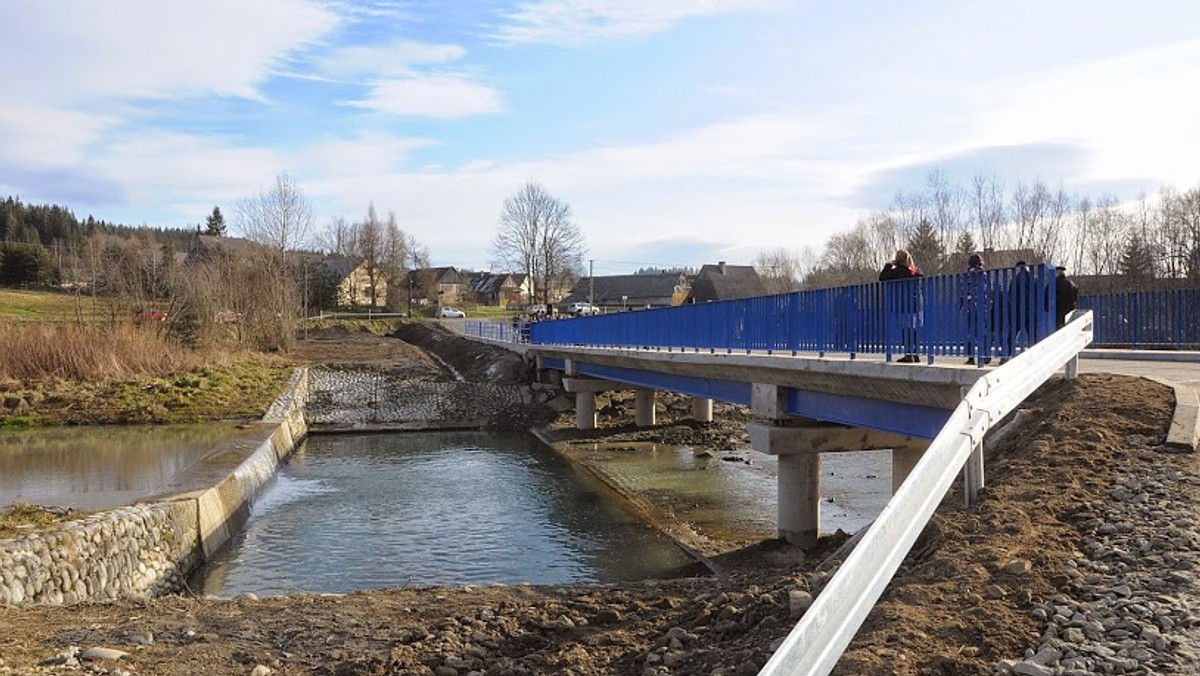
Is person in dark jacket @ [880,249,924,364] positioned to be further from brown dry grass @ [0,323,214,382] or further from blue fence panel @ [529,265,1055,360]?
brown dry grass @ [0,323,214,382]

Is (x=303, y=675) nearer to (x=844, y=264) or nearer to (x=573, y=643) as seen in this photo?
(x=573, y=643)

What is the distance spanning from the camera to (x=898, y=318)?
11.4 meters

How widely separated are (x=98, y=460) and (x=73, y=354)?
40.2 ft

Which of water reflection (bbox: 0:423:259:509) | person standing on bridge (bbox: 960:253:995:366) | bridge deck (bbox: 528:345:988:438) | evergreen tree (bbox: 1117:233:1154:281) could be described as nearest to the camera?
person standing on bridge (bbox: 960:253:995:366)

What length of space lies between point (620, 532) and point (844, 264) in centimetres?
6281

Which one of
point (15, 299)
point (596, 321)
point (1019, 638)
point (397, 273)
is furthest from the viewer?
point (397, 273)

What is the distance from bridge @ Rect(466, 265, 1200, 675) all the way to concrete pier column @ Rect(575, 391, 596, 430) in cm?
892

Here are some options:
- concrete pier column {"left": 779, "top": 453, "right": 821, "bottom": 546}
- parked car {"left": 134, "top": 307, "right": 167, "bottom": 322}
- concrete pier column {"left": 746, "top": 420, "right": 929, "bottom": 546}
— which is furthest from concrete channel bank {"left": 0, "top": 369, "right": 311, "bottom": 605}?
parked car {"left": 134, "top": 307, "right": 167, "bottom": 322}

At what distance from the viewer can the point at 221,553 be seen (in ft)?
49.5

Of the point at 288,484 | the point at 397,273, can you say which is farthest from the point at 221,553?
the point at 397,273

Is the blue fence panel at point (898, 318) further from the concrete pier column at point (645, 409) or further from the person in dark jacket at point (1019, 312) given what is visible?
the concrete pier column at point (645, 409)

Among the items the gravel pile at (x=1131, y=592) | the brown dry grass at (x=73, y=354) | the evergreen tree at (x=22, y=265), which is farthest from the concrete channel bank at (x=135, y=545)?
the evergreen tree at (x=22, y=265)

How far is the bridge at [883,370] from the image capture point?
3643mm

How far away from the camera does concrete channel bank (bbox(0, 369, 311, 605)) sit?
410 inches
